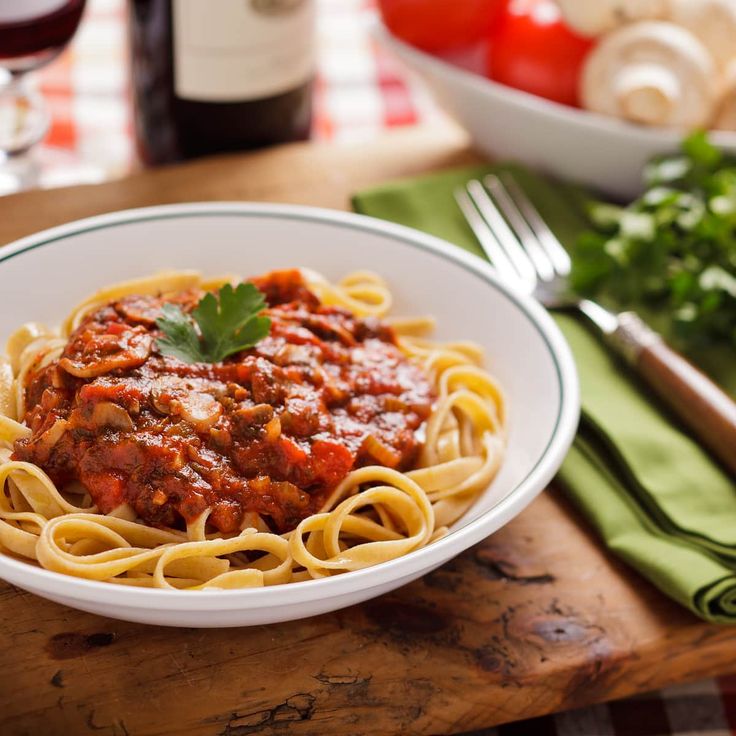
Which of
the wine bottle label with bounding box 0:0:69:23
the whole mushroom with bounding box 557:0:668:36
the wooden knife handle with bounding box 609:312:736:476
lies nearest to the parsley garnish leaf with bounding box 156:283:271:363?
the wooden knife handle with bounding box 609:312:736:476

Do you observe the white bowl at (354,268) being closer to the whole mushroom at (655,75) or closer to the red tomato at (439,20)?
the whole mushroom at (655,75)

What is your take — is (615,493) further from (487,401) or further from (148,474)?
(148,474)

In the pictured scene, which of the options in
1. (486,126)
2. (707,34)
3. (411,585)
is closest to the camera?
(411,585)

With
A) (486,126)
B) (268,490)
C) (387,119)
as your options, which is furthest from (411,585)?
(387,119)

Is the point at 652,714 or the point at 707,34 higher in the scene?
the point at 707,34

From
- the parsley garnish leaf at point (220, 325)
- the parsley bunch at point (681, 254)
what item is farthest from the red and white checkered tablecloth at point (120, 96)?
the parsley garnish leaf at point (220, 325)

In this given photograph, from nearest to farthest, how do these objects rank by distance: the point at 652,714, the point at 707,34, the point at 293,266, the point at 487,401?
the point at 652,714 → the point at 487,401 → the point at 293,266 → the point at 707,34

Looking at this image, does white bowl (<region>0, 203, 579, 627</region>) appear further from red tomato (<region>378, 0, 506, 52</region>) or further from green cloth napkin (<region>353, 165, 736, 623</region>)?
red tomato (<region>378, 0, 506, 52</region>)

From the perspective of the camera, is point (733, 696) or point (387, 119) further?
point (387, 119)
